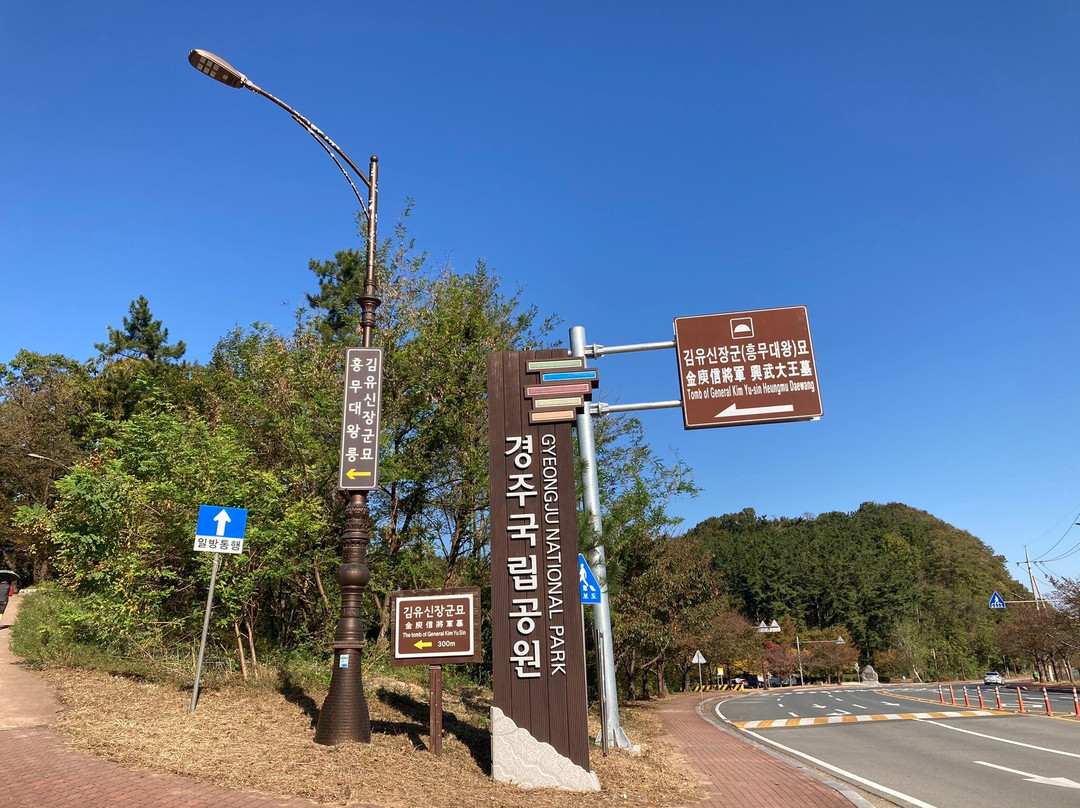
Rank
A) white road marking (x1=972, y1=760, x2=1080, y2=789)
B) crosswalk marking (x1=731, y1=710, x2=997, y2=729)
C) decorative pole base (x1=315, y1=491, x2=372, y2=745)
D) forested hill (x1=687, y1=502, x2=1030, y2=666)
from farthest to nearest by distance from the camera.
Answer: forested hill (x1=687, y1=502, x2=1030, y2=666) < crosswalk marking (x1=731, y1=710, x2=997, y2=729) < white road marking (x1=972, y1=760, x2=1080, y2=789) < decorative pole base (x1=315, y1=491, x2=372, y2=745)

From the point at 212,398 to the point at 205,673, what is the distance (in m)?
10.2

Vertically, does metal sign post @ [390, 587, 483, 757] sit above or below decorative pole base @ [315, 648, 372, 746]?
above

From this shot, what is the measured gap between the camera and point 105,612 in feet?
37.1

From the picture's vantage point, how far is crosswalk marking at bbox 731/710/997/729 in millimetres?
18828

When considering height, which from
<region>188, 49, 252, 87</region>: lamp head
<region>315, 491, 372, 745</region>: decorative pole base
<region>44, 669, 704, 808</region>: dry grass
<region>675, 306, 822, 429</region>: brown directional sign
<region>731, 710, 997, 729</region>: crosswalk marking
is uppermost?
<region>188, 49, 252, 87</region>: lamp head

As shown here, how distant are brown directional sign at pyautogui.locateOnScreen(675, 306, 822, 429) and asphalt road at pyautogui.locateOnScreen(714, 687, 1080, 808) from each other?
563 cm

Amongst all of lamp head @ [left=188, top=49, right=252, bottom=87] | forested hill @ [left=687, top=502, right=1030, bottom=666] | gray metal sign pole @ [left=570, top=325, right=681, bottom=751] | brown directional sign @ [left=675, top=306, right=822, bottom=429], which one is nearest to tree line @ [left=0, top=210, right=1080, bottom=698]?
gray metal sign pole @ [left=570, top=325, right=681, bottom=751]

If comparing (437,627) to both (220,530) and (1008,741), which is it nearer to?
(220,530)

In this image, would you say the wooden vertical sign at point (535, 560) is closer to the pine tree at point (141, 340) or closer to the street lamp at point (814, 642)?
the pine tree at point (141, 340)

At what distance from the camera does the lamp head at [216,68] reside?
909 centimetres

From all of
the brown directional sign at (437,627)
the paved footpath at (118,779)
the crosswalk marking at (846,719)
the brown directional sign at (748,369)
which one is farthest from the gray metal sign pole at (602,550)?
the crosswalk marking at (846,719)

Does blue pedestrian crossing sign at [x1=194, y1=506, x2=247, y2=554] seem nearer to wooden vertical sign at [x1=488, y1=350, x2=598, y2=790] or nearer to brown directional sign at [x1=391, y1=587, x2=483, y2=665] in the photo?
brown directional sign at [x1=391, y1=587, x2=483, y2=665]

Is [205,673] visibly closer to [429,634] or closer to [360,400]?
[429,634]

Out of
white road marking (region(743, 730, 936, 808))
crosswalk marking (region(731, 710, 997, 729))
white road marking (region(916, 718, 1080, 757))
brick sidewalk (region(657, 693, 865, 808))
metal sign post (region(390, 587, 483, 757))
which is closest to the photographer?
brick sidewalk (region(657, 693, 865, 808))
